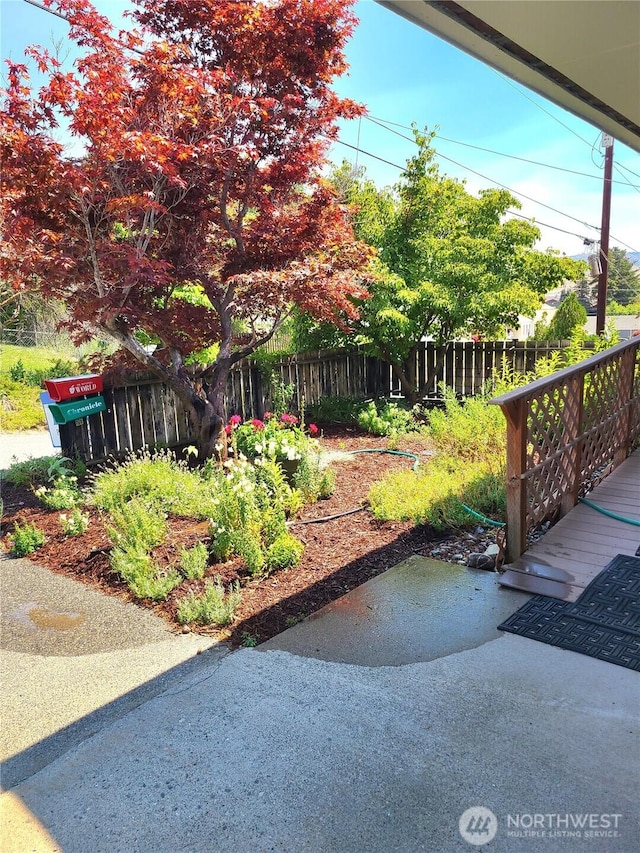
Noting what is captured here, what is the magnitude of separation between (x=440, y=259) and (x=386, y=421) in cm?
251

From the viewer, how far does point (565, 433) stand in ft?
13.6

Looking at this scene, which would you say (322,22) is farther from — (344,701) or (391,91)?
(391,91)

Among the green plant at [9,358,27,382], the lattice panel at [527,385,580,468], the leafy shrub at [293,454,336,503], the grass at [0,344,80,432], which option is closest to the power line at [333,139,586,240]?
the leafy shrub at [293,454,336,503]

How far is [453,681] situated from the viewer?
2514 mm

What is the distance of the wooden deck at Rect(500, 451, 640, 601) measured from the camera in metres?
3.33

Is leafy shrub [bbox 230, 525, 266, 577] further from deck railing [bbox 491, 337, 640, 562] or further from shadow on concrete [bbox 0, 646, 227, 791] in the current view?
deck railing [bbox 491, 337, 640, 562]

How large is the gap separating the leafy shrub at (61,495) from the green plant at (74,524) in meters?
0.32

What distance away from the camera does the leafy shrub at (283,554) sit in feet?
12.2

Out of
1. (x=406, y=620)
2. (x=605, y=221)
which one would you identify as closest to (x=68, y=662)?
(x=406, y=620)

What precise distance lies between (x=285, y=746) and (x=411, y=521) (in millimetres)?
2488

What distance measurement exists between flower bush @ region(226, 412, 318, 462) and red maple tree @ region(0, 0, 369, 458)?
101 cm

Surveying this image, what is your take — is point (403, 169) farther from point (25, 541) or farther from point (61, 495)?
point (25, 541)

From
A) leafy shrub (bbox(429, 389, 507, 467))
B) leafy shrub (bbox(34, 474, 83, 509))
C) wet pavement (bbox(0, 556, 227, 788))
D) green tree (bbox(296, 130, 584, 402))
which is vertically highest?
green tree (bbox(296, 130, 584, 402))

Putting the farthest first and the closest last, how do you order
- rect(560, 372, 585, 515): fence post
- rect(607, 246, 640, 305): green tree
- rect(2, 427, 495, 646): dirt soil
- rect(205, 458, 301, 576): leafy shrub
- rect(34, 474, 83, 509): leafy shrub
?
1. rect(607, 246, 640, 305): green tree
2. rect(34, 474, 83, 509): leafy shrub
3. rect(560, 372, 585, 515): fence post
4. rect(205, 458, 301, 576): leafy shrub
5. rect(2, 427, 495, 646): dirt soil
